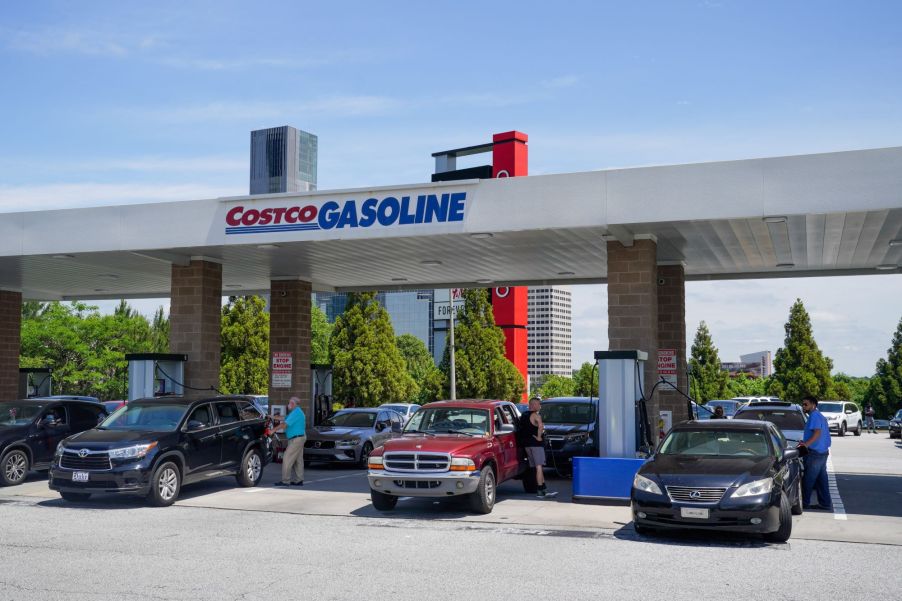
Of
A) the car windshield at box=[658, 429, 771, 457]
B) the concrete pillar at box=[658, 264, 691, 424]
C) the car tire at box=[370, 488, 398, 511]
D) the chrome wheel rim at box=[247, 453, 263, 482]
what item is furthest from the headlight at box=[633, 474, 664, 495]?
the concrete pillar at box=[658, 264, 691, 424]

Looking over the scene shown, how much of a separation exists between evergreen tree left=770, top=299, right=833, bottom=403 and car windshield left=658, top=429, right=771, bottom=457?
4990 centimetres

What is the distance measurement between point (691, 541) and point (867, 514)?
4224 millimetres

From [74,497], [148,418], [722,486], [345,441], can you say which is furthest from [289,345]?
[722,486]

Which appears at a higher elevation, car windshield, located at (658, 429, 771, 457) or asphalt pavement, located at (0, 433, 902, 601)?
car windshield, located at (658, 429, 771, 457)

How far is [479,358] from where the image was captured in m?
44.2

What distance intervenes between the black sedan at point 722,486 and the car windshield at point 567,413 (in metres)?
6.89

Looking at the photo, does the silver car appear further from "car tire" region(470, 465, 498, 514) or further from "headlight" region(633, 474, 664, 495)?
"headlight" region(633, 474, 664, 495)

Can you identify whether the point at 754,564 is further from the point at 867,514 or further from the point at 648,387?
the point at 648,387

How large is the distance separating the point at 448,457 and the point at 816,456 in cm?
585

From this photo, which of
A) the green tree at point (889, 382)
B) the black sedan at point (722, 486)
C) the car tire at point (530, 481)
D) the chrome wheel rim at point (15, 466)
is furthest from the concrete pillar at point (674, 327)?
the green tree at point (889, 382)

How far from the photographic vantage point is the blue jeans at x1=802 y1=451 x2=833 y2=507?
1387 cm

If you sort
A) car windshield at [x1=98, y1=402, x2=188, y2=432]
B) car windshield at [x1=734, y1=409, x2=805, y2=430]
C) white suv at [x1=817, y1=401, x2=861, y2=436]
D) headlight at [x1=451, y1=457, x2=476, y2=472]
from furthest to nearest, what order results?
white suv at [x1=817, y1=401, x2=861, y2=436] → car windshield at [x1=734, y1=409, x2=805, y2=430] → car windshield at [x1=98, y1=402, x2=188, y2=432] → headlight at [x1=451, y1=457, x2=476, y2=472]

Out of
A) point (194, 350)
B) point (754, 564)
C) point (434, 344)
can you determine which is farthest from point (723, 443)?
point (434, 344)

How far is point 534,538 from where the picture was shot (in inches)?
439
